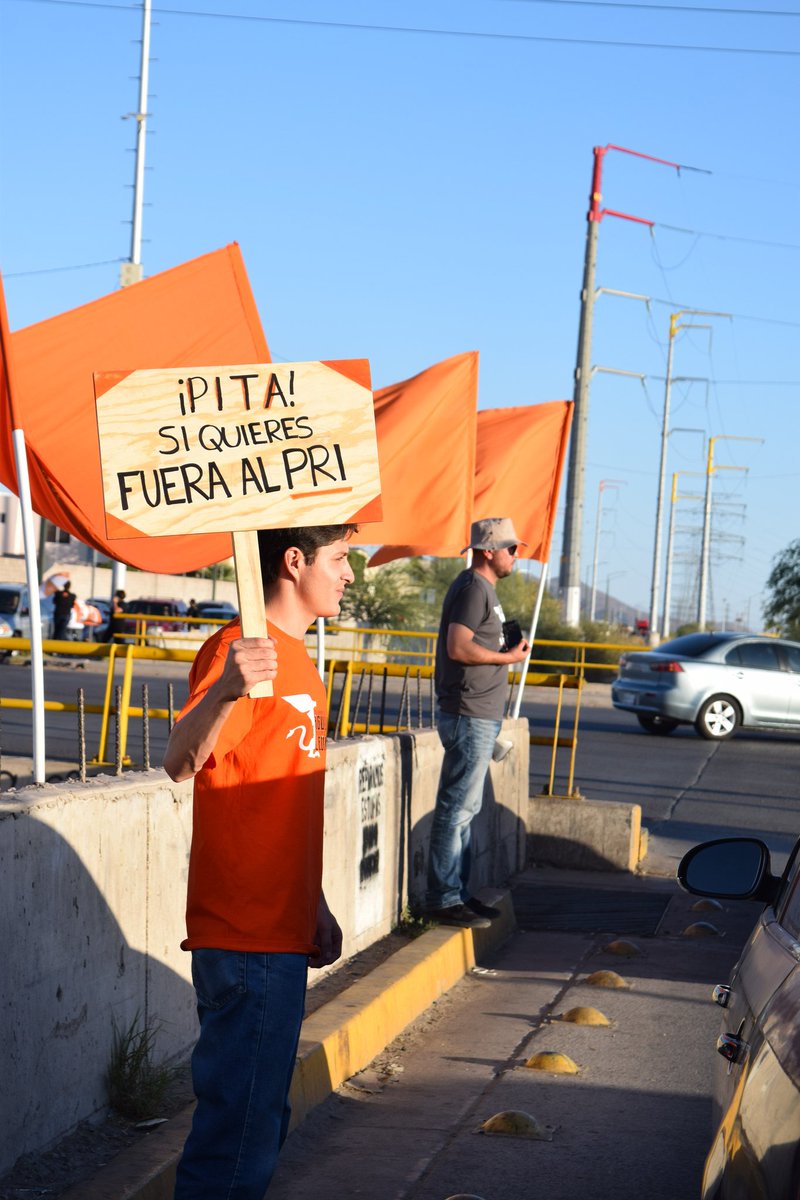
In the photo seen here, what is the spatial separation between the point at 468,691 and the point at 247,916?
14.7 feet

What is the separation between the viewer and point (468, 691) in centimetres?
764

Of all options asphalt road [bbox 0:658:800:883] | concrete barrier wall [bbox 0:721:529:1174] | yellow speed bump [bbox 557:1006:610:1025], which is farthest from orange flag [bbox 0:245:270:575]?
asphalt road [bbox 0:658:800:883]

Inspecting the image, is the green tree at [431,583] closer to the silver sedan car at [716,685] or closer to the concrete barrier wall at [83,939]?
the silver sedan car at [716,685]

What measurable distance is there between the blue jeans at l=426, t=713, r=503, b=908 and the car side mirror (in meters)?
3.96

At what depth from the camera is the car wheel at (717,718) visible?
22.7 m

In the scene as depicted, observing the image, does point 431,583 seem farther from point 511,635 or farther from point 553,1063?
point 553,1063

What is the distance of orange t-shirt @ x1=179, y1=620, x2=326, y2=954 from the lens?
3.21 m

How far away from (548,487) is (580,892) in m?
2.84

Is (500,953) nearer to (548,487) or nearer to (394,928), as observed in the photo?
(394,928)

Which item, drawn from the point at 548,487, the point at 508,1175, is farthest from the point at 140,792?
the point at 548,487

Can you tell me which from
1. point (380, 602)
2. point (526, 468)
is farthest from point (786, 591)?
point (526, 468)

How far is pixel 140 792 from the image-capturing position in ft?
15.7

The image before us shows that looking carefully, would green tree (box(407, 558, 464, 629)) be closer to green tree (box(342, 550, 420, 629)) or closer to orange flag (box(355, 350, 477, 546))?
green tree (box(342, 550, 420, 629))

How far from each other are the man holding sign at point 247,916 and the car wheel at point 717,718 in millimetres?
19985
